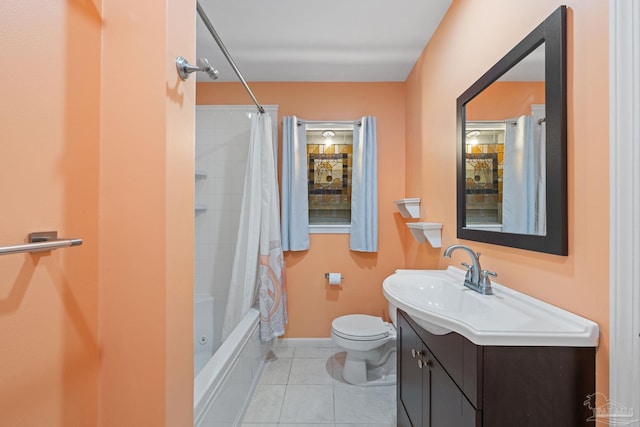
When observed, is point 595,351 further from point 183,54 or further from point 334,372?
point 334,372

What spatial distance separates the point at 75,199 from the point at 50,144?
16 cm

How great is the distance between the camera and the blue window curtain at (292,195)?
2477 mm

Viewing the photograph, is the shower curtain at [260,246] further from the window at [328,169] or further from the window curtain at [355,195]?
the window at [328,169]

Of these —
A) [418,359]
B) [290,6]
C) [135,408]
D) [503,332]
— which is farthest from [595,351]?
[290,6]

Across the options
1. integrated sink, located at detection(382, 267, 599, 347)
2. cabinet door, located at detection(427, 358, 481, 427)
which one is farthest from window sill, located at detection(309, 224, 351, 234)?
cabinet door, located at detection(427, 358, 481, 427)

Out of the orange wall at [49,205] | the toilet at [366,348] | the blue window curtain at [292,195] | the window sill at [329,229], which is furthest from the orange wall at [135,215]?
the window sill at [329,229]

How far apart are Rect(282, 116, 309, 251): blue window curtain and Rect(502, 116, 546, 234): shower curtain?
1646 millimetres

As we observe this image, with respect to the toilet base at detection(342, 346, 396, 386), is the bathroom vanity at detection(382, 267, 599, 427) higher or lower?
higher

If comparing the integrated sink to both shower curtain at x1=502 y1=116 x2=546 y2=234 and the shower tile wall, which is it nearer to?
shower curtain at x1=502 y1=116 x2=546 y2=234

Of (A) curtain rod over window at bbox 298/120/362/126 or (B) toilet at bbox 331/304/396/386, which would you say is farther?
(A) curtain rod over window at bbox 298/120/362/126

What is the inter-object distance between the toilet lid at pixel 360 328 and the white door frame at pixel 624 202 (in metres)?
1.33

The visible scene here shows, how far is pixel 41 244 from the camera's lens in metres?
0.59

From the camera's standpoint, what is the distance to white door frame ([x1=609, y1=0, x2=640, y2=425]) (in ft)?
2.20

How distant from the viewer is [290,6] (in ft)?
5.48
